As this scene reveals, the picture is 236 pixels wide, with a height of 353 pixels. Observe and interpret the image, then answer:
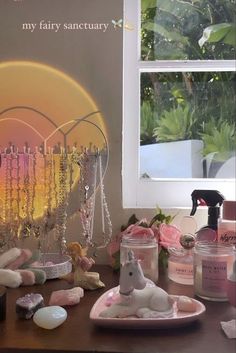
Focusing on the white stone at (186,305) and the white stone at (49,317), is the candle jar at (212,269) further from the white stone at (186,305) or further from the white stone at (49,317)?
the white stone at (49,317)

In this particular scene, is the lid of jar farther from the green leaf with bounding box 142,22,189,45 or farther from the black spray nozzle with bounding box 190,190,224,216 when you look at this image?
the green leaf with bounding box 142,22,189,45

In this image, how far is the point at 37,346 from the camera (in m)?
0.68

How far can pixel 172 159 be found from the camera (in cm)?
131

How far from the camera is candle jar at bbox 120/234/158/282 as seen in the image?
3.39 feet

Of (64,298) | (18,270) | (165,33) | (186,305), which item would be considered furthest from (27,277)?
(165,33)

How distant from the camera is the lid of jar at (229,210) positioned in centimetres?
94

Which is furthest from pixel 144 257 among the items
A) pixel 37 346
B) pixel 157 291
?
pixel 37 346

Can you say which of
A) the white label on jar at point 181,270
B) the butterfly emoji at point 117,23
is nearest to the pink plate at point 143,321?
the white label on jar at point 181,270

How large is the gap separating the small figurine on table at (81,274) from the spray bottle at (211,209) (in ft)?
0.83

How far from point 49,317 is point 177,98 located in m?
0.78

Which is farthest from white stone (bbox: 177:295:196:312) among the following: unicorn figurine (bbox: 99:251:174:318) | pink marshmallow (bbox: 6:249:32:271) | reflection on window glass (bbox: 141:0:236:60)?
reflection on window glass (bbox: 141:0:236:60)

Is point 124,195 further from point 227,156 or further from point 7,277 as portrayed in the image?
point 7,277

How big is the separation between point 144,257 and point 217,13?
0.75 meters

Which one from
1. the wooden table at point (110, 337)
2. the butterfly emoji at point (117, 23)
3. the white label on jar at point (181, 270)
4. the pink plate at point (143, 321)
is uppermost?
the butterfly emoji at point (117, 23)
